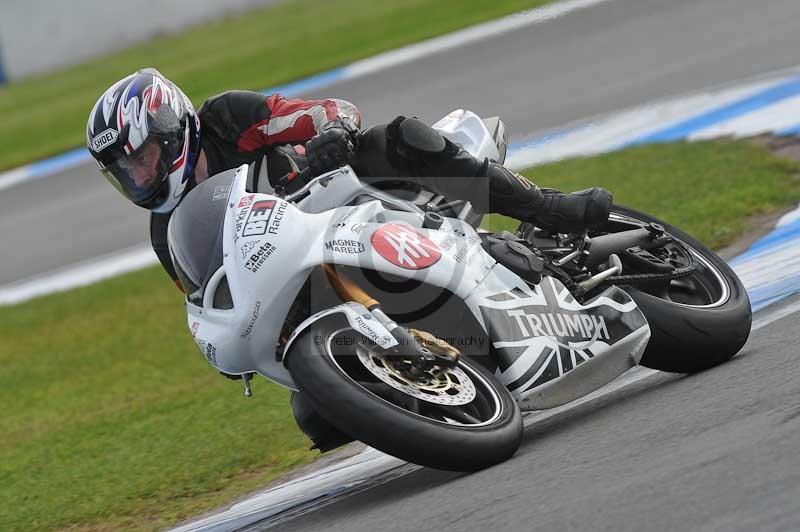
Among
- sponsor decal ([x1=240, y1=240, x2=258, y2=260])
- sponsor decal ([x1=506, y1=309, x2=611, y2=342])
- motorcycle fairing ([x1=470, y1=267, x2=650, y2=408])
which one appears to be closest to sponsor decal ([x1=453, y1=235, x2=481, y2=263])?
motorcycle fairing ([x1=470, y1=267, x2=650, y2=408])

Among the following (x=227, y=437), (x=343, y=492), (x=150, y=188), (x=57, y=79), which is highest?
(x=150, y=188)

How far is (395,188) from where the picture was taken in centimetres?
444

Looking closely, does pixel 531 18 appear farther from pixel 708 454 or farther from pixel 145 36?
pixel 708 454

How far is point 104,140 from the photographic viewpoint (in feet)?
A: 13.8

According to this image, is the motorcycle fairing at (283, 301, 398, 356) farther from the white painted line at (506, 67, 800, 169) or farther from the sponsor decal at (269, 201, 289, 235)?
the white painted line at (506, 67, 800, 169)

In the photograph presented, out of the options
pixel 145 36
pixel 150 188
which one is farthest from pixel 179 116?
pixel 145 36

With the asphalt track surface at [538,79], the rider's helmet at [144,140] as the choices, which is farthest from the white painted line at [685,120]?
the rider's helmet at [144,140]

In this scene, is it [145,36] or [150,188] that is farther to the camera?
[145,36]

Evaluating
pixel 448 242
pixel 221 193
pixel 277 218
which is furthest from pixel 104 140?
pixel 448 242

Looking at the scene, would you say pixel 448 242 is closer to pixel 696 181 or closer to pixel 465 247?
pixel 465 247

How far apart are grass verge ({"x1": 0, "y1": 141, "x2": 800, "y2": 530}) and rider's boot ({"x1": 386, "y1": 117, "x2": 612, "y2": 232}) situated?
1.46 m

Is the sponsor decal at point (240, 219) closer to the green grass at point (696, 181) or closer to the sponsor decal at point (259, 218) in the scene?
the sponsor decal at point (259, 218)

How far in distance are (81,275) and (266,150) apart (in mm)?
5622

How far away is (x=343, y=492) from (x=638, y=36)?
8342mm
